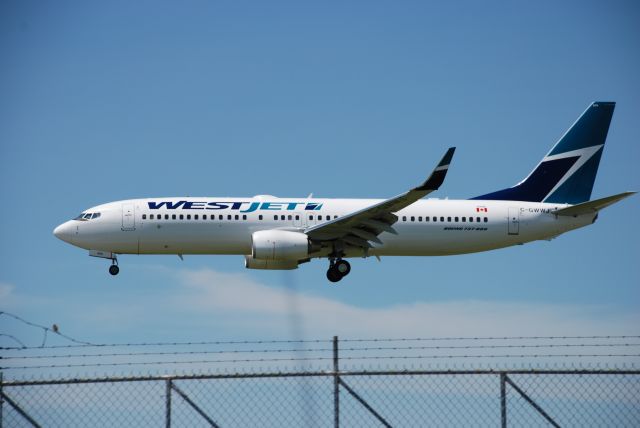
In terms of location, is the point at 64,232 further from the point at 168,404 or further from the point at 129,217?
the point at 168,404

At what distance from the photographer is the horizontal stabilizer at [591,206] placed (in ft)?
147

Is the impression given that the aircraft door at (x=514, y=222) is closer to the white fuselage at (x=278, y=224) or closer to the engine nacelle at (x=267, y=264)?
the white fuselage at (x=278, y=224)

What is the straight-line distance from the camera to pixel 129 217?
44125 millimetres

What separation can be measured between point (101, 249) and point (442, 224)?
1611cm

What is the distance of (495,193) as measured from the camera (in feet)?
165

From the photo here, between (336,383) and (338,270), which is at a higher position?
(338,270)

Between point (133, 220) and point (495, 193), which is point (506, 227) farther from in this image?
point (133, 220)

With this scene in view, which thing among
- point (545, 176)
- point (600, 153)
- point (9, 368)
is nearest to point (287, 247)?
point (545, 176)

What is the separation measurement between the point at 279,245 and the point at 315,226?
1884 mm

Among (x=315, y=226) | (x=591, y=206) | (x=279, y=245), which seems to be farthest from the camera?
(x=591, y=206)

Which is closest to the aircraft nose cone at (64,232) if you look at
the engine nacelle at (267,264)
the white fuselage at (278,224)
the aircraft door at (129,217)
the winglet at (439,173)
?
the white fuselage at (278,224)

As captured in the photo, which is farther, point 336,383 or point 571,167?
point 571,167

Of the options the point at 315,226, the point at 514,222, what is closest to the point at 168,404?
the point at 315,226

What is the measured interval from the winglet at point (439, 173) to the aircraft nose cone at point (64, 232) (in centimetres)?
1685
